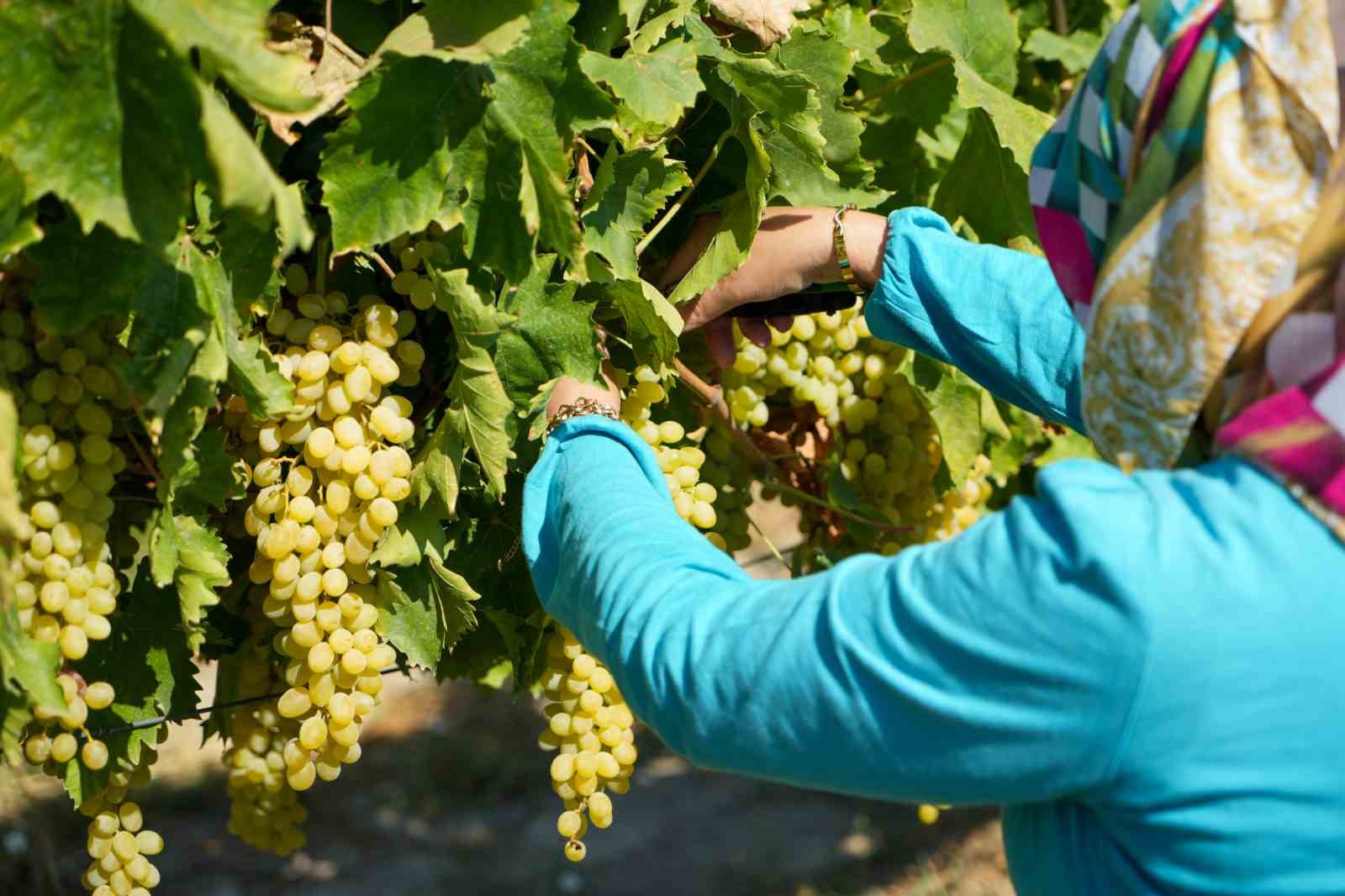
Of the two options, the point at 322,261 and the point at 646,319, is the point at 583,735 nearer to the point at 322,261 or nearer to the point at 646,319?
the point at 646,319

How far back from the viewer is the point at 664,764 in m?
4.33

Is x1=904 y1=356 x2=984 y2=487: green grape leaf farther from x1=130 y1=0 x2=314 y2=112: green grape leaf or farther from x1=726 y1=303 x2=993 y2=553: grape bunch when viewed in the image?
x1=130 y1=0 x2=314 y2=112: green grape leaf

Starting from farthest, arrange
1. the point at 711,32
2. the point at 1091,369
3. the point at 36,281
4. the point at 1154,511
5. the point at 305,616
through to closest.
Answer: the point at 711,32
the point at 305,616
the point at 36,281
the point at 1091,369
the point at 1154,511

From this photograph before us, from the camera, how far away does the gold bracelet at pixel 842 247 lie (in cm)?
144

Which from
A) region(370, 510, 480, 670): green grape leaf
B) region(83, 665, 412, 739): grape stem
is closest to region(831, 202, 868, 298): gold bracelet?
region(370, 510, 480, 670): green grape leaf

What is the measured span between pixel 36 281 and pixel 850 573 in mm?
718

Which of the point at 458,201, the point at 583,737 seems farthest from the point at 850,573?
the point at 583,737

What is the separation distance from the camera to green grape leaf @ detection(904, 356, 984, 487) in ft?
5.97

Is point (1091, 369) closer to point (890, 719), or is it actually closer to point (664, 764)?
point (890, 719)

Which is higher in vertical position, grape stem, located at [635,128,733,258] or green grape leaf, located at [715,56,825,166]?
green grape leaf, located at [715,56,825,166]

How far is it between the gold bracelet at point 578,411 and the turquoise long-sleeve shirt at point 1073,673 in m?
0.25

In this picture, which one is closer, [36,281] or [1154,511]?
[1154,511]

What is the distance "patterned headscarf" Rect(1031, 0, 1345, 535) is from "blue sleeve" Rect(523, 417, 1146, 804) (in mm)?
90

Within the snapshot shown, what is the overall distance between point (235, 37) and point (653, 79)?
46 cm
